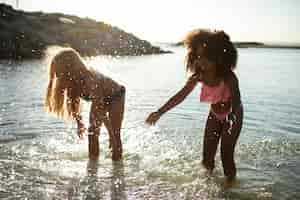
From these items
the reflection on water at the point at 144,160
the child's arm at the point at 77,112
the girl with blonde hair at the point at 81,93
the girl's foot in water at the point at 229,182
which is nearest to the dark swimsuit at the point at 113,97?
the girl with blonde hair at the point at 81,93

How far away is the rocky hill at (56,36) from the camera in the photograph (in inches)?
1485

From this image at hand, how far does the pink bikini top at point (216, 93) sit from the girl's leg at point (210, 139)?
0.42 meters

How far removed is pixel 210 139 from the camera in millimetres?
6047

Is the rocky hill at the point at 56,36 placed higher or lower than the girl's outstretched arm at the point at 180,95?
higher

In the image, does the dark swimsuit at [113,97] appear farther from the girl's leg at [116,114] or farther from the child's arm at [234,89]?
the child's arm at [234,89]

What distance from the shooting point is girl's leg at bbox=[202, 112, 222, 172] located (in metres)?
5.87

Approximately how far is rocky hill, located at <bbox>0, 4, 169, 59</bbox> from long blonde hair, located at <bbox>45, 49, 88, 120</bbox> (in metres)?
28.6

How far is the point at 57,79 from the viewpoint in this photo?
19.6ft

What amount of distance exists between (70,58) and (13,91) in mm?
9283

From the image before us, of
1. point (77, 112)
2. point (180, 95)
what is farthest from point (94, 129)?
point (180, 95)

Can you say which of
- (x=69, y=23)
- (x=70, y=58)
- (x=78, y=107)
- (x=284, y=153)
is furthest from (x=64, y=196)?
(x=69, y=23)

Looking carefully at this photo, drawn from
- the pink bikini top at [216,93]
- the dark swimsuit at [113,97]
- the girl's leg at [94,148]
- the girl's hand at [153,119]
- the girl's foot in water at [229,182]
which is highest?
the pink bikini top at [216,93]

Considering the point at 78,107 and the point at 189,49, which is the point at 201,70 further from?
the point at 78,107

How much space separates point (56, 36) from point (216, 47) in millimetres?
48646
